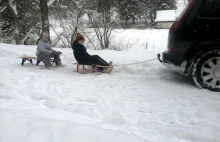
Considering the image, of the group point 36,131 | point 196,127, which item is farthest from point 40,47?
A: point 196,127

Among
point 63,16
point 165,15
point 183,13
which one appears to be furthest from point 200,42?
point 165,15

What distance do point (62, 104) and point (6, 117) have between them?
115 centimetres

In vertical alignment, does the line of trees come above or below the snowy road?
above

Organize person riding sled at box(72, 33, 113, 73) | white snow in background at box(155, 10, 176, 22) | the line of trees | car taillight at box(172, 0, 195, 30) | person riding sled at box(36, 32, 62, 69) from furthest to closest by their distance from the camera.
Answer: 1. white snow in background at box(155, 10, 176, 22)
2. the line of trees
3. person riding sled at box(36, 32, 62, 69)
4. person riding sled at box(72, 33, 113, 73)
5. car taillight at box(172, 0, 195, 30)

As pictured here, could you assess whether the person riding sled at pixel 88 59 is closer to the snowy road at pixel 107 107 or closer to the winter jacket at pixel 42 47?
the snowy road at pixel 107 107

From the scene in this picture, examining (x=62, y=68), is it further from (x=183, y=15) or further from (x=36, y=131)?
(x=36, y=131)

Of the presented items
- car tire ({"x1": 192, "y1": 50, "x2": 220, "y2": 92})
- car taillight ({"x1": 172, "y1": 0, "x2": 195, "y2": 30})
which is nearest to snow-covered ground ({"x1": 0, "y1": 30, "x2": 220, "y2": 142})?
car tire ({"x1": 192, "y1": 50, "x2": 220, "y2": 92})

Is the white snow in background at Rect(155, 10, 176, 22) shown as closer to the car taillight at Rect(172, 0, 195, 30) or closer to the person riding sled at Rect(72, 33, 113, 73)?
the person riding sled at Rect(72, 33, 113, 73)

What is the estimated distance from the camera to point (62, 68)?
7.46 m

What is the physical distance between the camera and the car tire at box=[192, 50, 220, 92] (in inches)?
195

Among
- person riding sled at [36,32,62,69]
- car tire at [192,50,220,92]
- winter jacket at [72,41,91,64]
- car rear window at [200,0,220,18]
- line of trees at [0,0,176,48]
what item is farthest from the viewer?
line of trees at [0,0,176,48]

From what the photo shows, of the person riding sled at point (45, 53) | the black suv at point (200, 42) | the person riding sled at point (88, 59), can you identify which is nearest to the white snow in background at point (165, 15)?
the person riding sled at point (45, 53)

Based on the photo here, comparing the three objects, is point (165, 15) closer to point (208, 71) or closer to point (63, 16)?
point (63, 16)

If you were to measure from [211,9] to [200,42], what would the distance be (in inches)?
28.4
